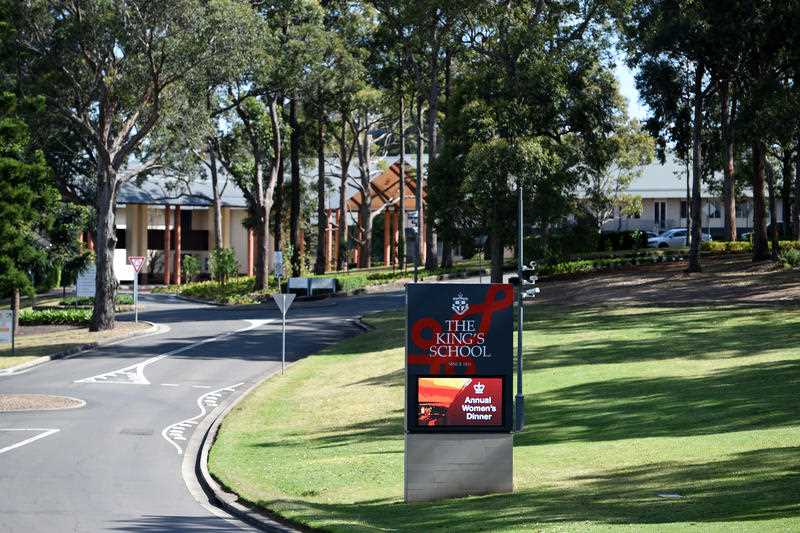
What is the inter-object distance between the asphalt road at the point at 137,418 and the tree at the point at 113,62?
290 inches

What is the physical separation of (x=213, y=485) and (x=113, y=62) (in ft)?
100

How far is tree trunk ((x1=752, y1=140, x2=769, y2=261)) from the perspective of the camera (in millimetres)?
47469

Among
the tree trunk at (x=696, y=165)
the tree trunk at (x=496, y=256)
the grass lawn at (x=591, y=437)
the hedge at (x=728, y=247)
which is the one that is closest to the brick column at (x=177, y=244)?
the hedge at (x=728, y=247)

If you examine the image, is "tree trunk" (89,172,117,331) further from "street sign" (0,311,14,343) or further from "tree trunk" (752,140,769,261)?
"tree trunk" (752,140,769,261)

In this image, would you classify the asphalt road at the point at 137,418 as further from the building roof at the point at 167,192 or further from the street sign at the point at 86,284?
the building roof at the point at 167,192

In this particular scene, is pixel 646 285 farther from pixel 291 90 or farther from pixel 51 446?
pixel 51 446

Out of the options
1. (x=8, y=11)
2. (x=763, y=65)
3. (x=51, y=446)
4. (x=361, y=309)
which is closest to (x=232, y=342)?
(x=361, y=309)

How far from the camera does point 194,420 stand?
90.6 feet

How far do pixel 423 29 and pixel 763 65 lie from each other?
1729 cm

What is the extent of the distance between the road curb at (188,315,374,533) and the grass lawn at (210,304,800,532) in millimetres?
239

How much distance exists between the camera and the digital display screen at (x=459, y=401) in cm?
1723

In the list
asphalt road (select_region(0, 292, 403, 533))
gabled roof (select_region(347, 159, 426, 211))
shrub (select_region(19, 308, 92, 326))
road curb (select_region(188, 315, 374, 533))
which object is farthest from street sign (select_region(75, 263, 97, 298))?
gabled roof (select_region(347, 159, 426, 211))

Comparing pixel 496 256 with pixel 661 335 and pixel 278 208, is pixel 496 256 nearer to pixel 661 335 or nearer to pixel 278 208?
pixel 661 335

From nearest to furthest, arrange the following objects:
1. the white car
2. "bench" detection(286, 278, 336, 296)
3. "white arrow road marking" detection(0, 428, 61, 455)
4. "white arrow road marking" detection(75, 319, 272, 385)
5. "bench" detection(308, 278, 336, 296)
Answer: "white arrow road marking" detection(0, 428, 61, 455)
"white arrow road marking" detection(75, 319, 272, 385)
"bench" detection(286, 278, 336, 296)
"bench" detection(308, 278, 336, 296)
the white car
